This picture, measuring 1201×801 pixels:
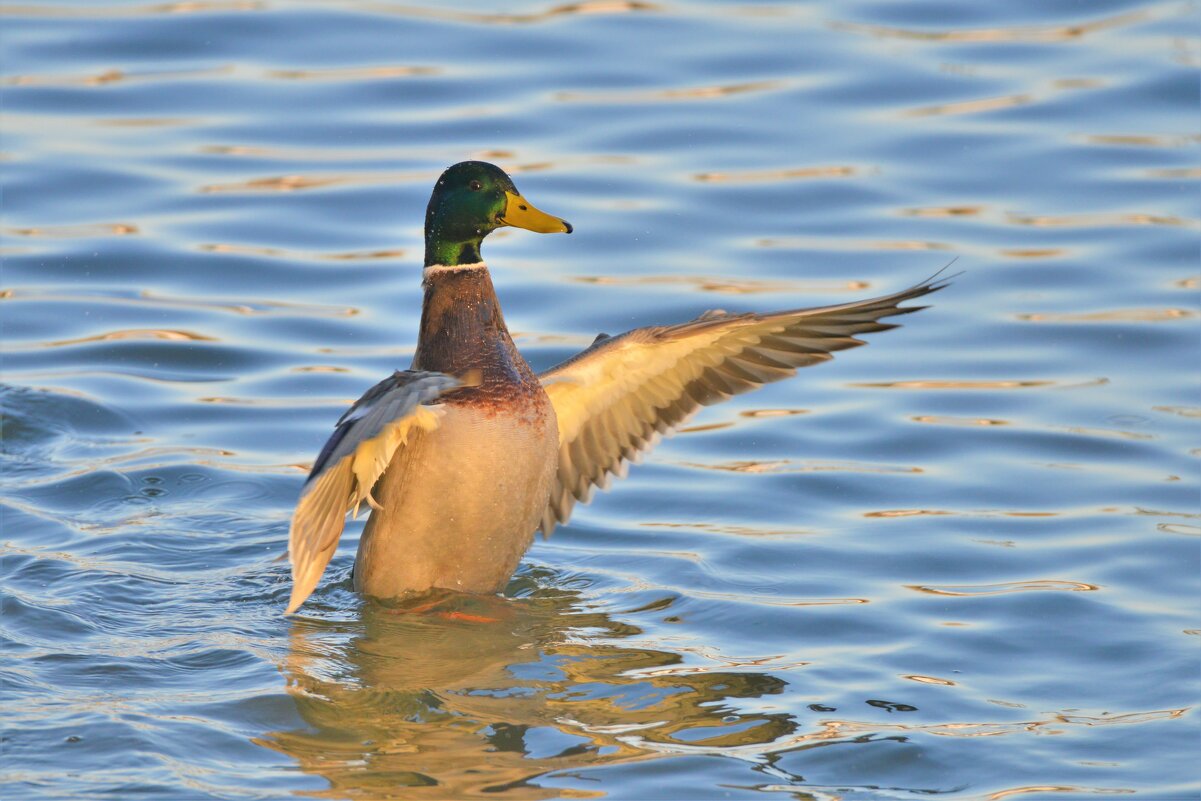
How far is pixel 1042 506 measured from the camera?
295 inches

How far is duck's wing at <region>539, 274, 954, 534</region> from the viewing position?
6512mm

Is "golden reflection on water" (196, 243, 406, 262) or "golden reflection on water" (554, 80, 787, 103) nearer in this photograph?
"golden reflection on water" (196, 243, 406, 262)

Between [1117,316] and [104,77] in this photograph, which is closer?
[1117,316]

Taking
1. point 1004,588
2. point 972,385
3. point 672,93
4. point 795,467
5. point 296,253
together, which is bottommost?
point 1004,588

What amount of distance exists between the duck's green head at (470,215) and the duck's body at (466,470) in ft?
0.26

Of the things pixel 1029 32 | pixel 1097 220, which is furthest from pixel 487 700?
pixel 1029 32

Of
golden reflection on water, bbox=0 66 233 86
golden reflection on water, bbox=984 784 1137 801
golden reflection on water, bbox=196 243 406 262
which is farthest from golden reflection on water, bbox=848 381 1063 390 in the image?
golden reflection on water, bbox=0 66 233 86

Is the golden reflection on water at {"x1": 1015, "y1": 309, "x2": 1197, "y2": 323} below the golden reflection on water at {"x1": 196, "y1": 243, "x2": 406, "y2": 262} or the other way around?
below

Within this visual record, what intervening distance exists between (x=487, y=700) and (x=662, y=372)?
66.6 inches

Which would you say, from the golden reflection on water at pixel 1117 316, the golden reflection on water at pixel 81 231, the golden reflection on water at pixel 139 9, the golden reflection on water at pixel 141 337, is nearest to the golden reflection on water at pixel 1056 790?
the golden reflection on water at pixel 1117 316

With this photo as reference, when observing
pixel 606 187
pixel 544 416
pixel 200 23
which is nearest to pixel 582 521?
pixel 544 416

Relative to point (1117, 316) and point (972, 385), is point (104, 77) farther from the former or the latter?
point (1117, 316)

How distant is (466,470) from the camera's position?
19.9 ft

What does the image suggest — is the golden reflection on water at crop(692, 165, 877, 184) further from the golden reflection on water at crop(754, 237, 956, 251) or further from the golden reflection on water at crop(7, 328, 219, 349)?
the golden reflection on water at crop(7, 328, 219, 349)
